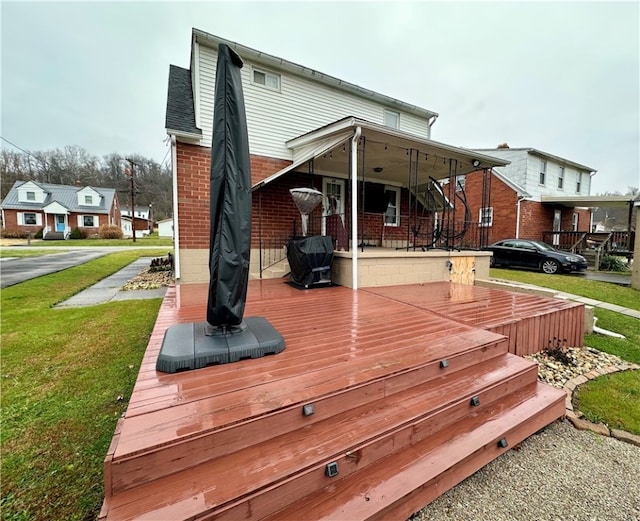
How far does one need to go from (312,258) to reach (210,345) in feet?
11.2

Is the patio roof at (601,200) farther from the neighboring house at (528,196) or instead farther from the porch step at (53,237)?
the porch step at (53,237)

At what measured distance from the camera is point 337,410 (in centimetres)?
193

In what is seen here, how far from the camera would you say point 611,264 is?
43.6ft

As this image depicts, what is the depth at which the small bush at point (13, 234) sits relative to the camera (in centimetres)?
2948

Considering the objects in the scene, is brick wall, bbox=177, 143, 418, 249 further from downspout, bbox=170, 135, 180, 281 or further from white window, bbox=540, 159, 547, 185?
white window, bbox=540, 159, 547, 185

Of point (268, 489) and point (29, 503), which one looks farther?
point (29, 503)

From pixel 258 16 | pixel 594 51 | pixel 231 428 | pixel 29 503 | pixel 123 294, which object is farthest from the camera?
pixel 594 51

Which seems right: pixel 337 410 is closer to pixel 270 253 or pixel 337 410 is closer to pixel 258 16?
pixel 270 253

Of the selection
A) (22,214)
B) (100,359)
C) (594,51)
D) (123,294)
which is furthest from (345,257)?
(22,214)

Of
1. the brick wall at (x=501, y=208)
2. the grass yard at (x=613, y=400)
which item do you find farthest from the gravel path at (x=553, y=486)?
the brick wall at (x=501, y=208)

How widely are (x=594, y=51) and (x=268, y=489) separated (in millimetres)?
20811

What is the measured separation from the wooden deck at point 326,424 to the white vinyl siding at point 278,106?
19.0ft

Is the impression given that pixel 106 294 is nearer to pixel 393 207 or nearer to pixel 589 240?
pixel 393 207

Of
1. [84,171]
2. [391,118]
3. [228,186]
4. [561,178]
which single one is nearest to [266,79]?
[391,118]
